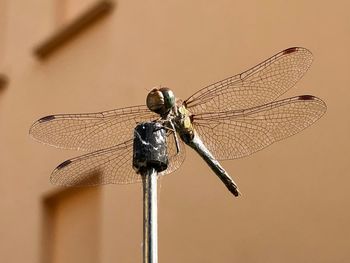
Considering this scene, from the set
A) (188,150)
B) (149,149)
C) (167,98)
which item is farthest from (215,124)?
(188,150)

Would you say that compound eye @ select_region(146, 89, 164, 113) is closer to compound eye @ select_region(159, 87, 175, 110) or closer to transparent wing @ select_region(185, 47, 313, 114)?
compound eye @ select_region(159, 87, 175, 110)

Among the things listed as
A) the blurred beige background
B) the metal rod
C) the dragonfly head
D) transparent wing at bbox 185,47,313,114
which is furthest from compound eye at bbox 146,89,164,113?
the blurred beige background

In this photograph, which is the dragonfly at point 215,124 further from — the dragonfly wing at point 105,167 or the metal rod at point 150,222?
the metal rod at point 150,222

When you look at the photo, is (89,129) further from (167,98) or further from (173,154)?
(167,98)

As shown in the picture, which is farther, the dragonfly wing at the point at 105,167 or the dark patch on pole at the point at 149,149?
the dragonfly wing at the point at 105,167

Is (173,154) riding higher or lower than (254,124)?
lower

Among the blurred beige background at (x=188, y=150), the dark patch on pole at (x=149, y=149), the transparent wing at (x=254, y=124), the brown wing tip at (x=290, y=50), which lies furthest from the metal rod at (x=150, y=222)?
the blurred beige background at (x=188, y=150)

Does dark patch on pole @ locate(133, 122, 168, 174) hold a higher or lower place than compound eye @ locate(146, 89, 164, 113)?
lower
